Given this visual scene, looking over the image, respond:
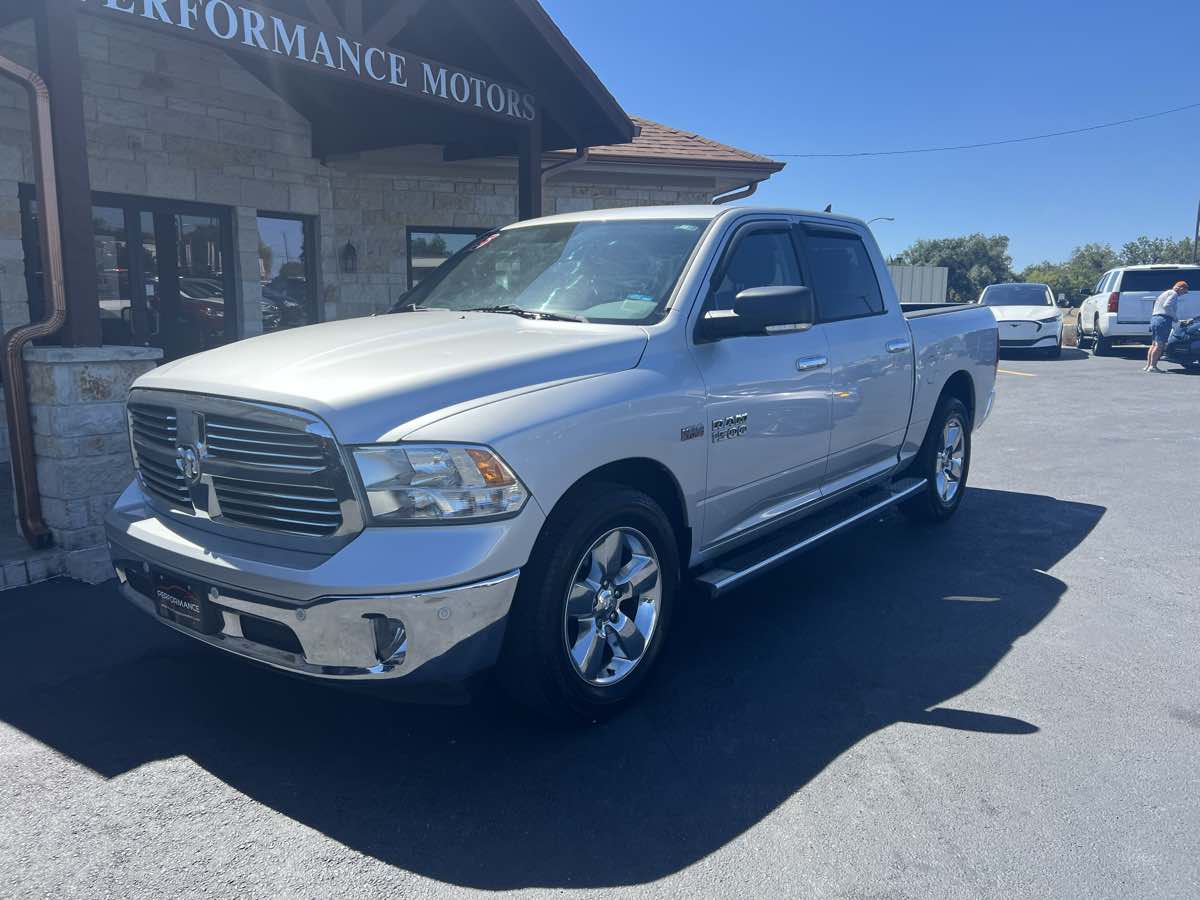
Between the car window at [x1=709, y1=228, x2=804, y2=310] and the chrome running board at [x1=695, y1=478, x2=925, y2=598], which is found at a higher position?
the car window at [x1=709, y1=228, x2=804, y2=310]

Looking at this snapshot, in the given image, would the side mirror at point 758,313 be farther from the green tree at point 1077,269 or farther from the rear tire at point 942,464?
the green tree at point 1077,269

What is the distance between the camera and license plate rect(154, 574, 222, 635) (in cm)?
320

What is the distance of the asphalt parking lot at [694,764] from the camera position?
276 centimetres

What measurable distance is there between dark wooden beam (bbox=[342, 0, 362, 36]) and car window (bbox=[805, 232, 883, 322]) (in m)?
4.09

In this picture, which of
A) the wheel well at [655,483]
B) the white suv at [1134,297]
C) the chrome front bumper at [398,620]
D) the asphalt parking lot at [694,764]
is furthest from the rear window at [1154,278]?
the chrome front bumper at [398,620]

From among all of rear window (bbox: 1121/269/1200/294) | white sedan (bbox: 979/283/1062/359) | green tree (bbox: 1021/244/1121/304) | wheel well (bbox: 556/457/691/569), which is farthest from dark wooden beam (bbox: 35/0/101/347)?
green tree (bbox: 1021/244/1121/304)

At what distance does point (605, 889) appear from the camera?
105 inches

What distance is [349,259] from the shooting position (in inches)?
444

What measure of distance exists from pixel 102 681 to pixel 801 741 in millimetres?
3006

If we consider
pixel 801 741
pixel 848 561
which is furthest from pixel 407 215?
pixel 801 741

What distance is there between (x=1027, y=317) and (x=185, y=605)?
68.7ft

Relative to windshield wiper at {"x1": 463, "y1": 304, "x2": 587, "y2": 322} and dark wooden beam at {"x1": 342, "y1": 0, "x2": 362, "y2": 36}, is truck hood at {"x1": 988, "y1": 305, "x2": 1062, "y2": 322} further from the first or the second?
windshield wiper at {"x1": 463, "y1": 304, "x2": 587, "y2": 322}

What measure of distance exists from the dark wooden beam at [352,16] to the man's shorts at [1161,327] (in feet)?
54.9

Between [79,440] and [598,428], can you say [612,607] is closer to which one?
[598,428]
